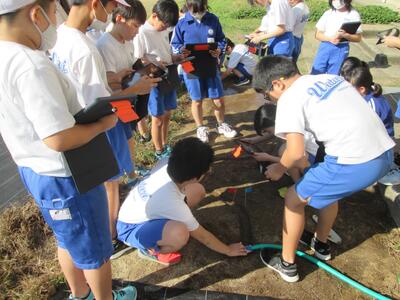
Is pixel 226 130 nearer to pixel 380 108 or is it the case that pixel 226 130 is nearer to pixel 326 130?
pixel 380 108

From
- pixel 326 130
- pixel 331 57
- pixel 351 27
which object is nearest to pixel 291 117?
pixel 326 130

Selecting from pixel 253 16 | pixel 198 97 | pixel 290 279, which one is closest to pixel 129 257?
pixel 290 279

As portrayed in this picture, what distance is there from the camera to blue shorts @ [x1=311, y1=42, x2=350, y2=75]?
15.1 ft

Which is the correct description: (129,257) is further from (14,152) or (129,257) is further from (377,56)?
(377,56)

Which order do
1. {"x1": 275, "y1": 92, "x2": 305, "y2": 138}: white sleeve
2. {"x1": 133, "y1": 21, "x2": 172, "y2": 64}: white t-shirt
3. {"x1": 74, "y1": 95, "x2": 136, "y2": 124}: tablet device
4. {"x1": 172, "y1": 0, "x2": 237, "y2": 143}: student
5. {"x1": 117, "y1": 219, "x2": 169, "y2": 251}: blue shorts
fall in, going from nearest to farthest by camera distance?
{"x1": 74, "y1": 95, "x2": 136, "y2": 124}: tablet device, {"x1": 275, "y1": 92, "x2": 305, "y2": 138}: white sleeve, {"x1": 117, "y1": 219, "x2": 169, "y2": 251}: blue shorts, {"x1": 133, "y1": 21, "x2": 172, "y2": 64}: white t-shirt, {"x1": 172, "y1": 0, "x2": 237, "y2": 143}: student

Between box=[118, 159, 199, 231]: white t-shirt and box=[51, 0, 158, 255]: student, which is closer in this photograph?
box=[51, 0, 158, 255]: student

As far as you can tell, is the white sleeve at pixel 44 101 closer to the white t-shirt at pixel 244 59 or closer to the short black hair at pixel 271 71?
the short black hair at pixel 271 71

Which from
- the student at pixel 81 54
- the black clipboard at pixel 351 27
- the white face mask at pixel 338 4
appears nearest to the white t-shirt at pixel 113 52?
the student at pixel 81 54

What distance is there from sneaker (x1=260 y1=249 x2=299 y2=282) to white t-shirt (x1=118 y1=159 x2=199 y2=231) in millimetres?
634

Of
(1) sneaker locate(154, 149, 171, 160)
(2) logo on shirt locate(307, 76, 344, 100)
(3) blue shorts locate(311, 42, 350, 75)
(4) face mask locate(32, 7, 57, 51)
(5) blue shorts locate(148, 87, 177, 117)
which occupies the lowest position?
(1) sneaker locate(154, 149, 171, 160)

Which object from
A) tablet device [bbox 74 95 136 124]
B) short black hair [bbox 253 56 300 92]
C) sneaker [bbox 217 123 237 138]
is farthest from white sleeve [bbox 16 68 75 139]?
sneaker [bbox 217 123 237 138]

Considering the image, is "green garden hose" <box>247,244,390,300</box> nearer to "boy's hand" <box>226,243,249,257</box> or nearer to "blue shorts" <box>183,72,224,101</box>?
"boy's hand" <box>226,243,249,257</box>

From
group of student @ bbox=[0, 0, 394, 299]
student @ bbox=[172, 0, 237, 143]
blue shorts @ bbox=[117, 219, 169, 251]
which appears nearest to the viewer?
group of student @ bbox=[0, 0, 394, 299]

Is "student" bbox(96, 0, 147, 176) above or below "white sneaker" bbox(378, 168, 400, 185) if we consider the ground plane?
above
